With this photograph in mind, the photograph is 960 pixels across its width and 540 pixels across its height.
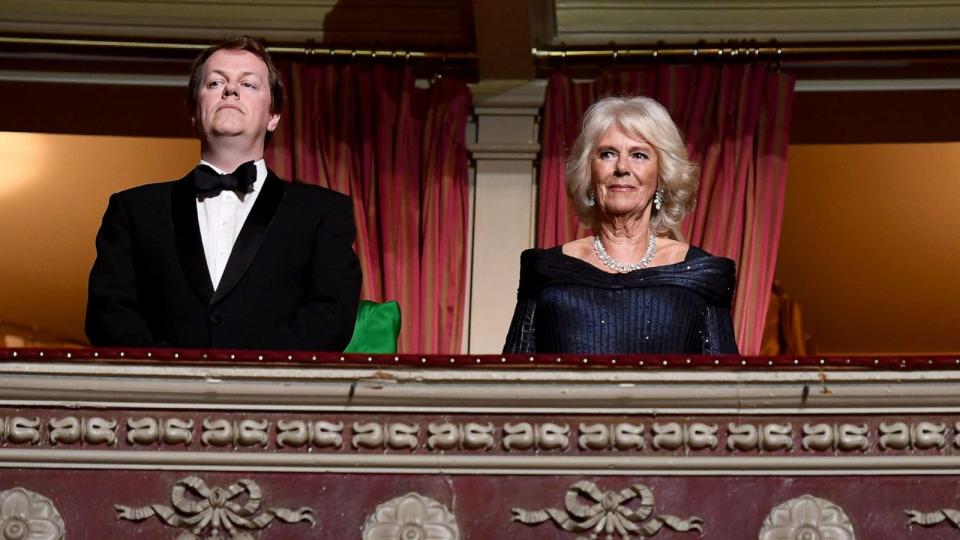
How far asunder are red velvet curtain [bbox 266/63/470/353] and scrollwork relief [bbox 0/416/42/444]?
9.12 ft

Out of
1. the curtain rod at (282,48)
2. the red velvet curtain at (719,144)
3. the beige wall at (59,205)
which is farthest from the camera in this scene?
the beige wall at (59,205)

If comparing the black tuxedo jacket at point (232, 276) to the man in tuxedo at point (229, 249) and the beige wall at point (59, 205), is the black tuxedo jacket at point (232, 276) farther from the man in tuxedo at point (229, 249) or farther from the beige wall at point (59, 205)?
the beige wall at point (59, 205)

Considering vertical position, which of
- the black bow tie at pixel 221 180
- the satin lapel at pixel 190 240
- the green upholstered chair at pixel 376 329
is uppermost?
the black bow tie at pixel 221 180

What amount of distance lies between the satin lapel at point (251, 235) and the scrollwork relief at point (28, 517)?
2.20 feet

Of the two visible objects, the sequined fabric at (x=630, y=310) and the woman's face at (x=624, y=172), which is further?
the woman's face at (x=624, y=172)

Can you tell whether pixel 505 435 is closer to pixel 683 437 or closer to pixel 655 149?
pixel 683 437

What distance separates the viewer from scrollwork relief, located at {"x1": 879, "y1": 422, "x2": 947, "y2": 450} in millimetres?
2047

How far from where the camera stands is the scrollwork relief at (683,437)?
6.75ft

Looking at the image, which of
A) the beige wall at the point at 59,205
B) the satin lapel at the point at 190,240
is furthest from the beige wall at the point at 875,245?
the satin lapel at the point at 190,240

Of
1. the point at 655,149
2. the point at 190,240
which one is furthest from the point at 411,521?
the point at 655,149

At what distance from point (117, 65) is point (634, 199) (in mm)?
2728

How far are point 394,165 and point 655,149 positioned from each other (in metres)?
2.05

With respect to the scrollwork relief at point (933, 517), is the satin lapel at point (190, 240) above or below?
above

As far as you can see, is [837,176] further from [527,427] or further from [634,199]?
[527,427]
